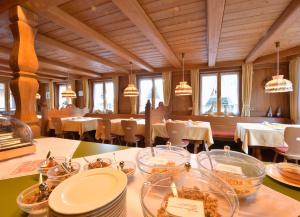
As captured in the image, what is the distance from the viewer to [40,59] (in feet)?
13.6

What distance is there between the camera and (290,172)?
79cm

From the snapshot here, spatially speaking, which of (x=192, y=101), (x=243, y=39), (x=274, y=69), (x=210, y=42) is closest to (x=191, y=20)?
(x=210, y=42)

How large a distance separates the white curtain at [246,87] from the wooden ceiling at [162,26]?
685 mm

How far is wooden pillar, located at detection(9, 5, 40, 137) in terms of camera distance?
55.4 inches

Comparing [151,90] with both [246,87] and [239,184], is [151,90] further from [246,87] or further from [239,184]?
[239,184]

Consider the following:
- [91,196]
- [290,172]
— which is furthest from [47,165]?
[290,172]

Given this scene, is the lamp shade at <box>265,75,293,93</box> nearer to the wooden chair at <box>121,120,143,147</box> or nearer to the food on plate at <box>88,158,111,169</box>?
the wooden chair at <box>121,120,143,147</box>

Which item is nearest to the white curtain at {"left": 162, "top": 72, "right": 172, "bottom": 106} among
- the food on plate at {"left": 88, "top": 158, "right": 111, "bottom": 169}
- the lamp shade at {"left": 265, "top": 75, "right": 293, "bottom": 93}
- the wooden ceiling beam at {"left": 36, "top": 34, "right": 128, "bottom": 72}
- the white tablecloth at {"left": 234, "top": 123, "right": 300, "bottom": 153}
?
the wooden ceiling beam at {"left": 36, "top": 34, "right": 128, "bottom": 72}

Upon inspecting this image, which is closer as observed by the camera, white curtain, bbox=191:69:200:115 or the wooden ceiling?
the wooden ceiling

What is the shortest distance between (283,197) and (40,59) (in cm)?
520

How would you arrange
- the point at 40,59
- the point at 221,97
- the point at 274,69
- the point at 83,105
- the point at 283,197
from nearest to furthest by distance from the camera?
the point at 283,197 < the point at 40,59 < the point at 274,69 < the point at 221,97 < the point at 83,105

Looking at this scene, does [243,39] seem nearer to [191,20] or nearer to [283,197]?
[191,20]

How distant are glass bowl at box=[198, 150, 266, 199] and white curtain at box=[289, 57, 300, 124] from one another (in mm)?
4474

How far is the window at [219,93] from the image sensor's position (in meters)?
4.95
